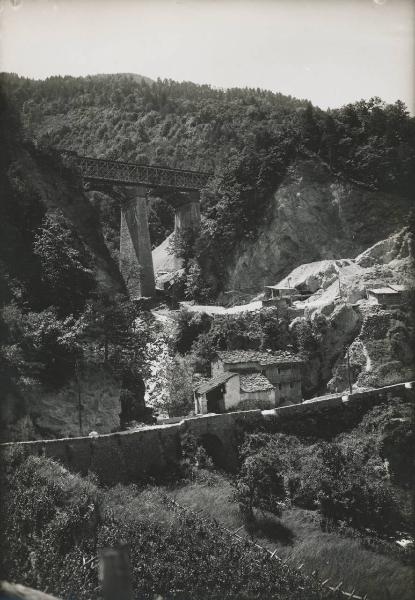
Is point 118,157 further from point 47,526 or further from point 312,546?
point 47,526

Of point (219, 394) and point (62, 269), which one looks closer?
point (219, 394)

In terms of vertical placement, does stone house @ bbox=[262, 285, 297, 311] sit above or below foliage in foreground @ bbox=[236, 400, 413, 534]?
above

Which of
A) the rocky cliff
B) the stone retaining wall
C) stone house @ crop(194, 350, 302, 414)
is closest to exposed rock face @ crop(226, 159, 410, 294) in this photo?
the rocky cliff

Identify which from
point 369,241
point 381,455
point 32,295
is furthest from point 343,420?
point 369,241

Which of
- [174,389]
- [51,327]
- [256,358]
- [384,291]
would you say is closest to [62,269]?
[51,327]

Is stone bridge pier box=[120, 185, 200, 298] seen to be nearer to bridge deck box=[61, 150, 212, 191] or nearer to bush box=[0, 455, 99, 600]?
bridge deck box=[61, 150, 212, 191]

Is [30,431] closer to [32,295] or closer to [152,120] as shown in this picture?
[32,295]

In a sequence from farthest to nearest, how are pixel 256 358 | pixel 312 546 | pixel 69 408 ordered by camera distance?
pixel 256 358 → pixel 69 408 → pixel 312 546
